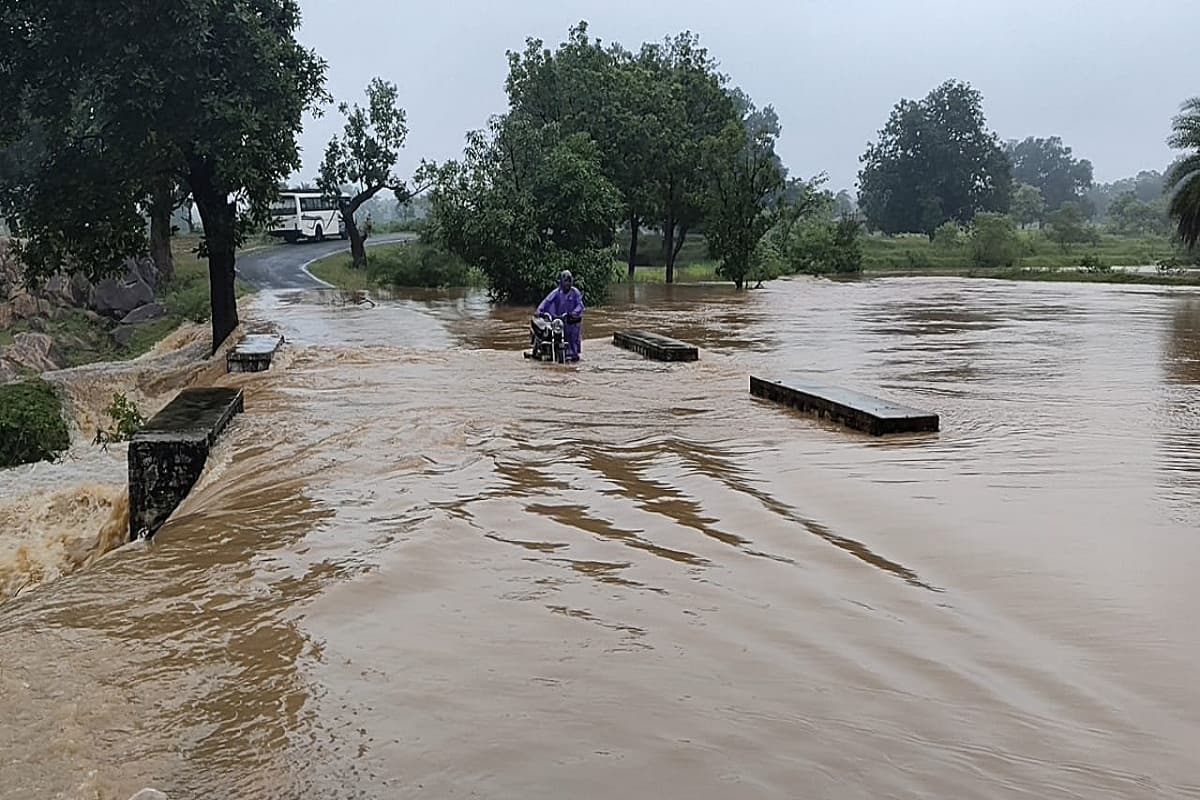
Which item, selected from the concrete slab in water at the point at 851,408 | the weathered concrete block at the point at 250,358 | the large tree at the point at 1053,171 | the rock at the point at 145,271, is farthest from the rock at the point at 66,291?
the large tree at the point at 1053,171

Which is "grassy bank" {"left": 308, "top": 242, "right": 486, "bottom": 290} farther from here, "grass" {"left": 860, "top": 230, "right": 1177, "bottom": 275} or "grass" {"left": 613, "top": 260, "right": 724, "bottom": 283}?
"grass" {"left": 860, "top": 230, "right": 1177, "bottom": 275}

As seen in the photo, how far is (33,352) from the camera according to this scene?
25297 millimetres

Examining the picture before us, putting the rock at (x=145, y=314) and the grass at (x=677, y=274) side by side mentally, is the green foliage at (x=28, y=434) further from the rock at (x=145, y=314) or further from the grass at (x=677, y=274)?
the grass at (x=677, y=274)

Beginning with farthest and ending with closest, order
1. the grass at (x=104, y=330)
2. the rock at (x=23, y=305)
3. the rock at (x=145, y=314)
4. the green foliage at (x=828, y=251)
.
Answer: the green foliage at (x=828, y=251), the rock at (x=145, y=314), the rock at (x=23, y=305), the grass at (x=104, y=330)

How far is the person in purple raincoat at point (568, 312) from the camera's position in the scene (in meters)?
16.2

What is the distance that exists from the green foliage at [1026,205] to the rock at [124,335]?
81.2m

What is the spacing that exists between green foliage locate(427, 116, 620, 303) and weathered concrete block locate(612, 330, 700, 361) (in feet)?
33.2

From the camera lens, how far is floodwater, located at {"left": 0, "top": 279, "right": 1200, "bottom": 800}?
12.5ft

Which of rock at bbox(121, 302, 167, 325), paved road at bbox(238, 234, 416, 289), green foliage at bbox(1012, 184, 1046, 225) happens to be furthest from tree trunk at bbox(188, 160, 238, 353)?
green foliage at bbox(1012, 184, 1046, 225)

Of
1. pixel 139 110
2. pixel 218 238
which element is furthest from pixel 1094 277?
pixel 139 110

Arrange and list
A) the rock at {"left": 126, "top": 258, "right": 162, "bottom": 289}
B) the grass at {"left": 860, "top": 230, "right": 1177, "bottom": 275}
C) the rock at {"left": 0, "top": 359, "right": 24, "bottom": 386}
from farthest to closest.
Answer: the grass at {"left": 860, "top": 230, "right": 1177, "bottom": 275} < the rock at {"left": 126, "top": 258, "right": 162, "bottom": 289} < the rock at {"left": 0, "top": 359, "right": 24, "bottom": 386}

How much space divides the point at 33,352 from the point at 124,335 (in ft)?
13.4

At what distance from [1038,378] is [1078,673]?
34.3 ft

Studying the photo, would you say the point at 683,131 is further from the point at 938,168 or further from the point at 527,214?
the point at 938,168
